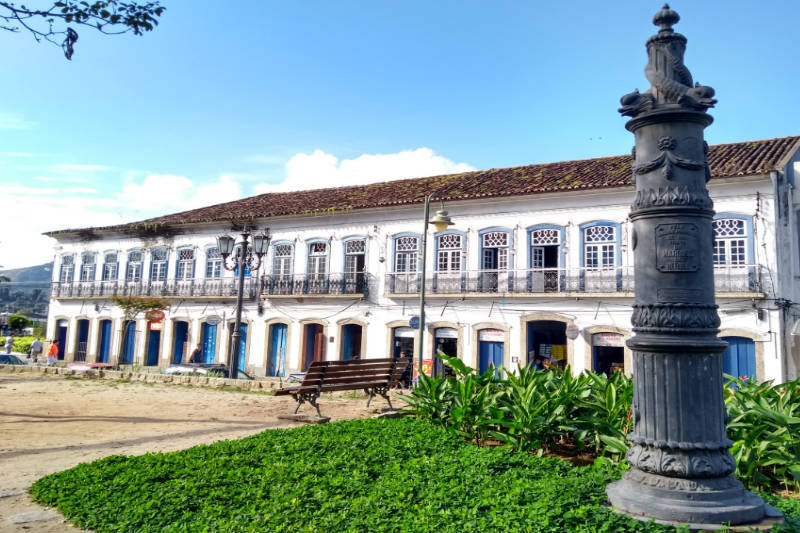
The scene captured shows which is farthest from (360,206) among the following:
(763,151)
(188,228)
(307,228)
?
(763,151)

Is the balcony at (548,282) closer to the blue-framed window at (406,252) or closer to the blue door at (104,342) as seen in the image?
the blue-framed window at (406,252)

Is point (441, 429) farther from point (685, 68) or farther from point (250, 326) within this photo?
point (250, 326)

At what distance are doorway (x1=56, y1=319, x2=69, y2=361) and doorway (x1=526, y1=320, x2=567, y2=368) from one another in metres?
22.8

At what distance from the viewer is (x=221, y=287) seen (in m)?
23.6

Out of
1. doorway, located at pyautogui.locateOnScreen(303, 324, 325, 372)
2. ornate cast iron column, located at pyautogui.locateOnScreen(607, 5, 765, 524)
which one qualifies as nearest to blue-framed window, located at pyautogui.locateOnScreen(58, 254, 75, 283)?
doorway, located at pyautogui.locateOnScreen(303, 324, 325, 372)

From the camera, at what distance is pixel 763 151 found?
54.3 feet

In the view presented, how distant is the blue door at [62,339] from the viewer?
28.5 m

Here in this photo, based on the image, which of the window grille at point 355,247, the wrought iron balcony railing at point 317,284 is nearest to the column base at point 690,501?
the wrought iron balcony railing at point 317,284

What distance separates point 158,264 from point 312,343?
9.02m

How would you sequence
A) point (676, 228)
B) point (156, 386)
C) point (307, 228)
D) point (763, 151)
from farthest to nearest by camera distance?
point (307, 228)
point (763, 151)
point (156, 386)
point (676, 228)

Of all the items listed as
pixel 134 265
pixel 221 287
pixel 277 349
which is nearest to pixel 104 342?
pixel 134 265

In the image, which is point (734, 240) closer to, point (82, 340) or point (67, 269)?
point (82, 340)

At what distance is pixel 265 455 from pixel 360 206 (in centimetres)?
1604

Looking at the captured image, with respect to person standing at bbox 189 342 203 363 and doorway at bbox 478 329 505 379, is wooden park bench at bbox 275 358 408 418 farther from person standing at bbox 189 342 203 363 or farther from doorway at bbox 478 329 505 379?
person standing at bbox 189 342 203 363
